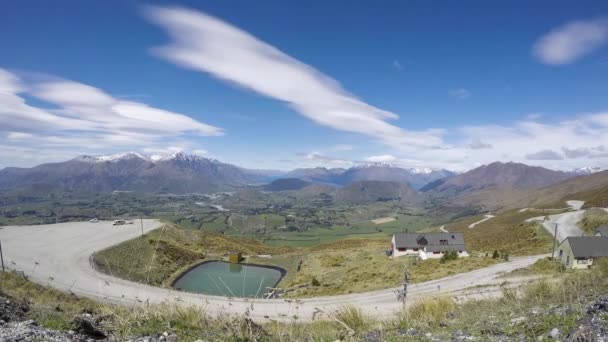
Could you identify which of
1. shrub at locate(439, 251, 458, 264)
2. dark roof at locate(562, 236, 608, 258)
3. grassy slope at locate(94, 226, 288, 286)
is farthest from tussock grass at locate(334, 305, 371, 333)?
dark roof at locate(562, 236, 608, 258)

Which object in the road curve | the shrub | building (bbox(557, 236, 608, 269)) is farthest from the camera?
the shrub

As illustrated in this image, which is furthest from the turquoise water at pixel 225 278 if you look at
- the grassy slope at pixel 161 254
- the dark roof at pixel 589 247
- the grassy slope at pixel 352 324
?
the dark roof at pixel 589 247

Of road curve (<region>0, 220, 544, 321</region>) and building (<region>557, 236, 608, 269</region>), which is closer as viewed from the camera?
road curve (<region>0, 220, 544, 321</region>)

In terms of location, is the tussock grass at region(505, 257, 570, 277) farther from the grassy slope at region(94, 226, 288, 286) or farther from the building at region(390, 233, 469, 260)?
the grassy slope at region(94, 226, 288, 286)

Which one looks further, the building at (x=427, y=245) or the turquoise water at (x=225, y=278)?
the building at (x=427, y=245)

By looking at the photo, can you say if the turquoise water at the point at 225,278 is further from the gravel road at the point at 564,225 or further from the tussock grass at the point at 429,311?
the gravel road at the point at 564,225

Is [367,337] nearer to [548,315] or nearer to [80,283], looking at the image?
[548,315]

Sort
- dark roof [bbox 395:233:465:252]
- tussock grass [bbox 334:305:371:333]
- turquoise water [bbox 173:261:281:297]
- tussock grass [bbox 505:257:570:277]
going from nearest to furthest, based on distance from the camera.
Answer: tussock grass [bbox 334:305:371:333]
tussock grass [bbox 505:257:570:277]
turquoise water [bbox 173:261:281:297]
dark roof [bbox 395:233:465:252]
